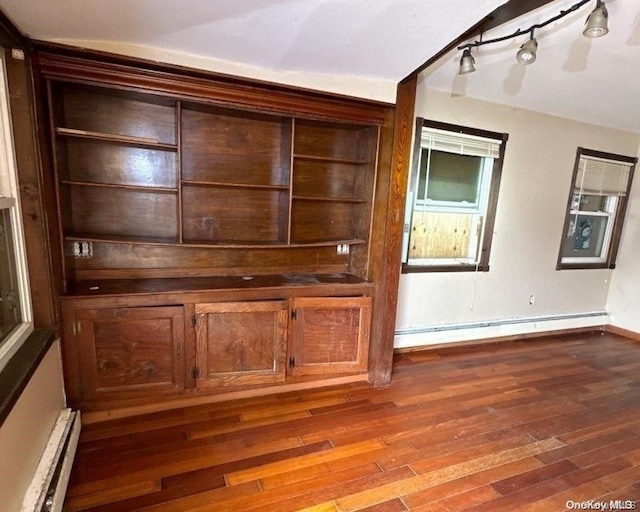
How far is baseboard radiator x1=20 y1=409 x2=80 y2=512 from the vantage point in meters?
1.41

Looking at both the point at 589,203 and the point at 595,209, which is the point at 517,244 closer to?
the point at 589,203

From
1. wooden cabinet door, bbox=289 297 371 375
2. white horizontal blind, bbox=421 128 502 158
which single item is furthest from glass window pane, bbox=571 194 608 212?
wooden cabinet door, bbox=289 297 371 375

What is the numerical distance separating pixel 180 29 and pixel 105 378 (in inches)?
78.5

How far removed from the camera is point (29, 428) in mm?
1514

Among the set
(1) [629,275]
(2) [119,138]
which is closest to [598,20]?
(2) [119,138]

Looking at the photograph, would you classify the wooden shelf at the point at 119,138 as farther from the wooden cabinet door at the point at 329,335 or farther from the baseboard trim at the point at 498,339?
the baseboard trim at the point at 498,339

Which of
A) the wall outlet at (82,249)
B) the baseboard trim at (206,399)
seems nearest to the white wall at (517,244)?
the baseboard trim at (206,399)

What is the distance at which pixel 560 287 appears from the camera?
419cm

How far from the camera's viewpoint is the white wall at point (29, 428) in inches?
50.0

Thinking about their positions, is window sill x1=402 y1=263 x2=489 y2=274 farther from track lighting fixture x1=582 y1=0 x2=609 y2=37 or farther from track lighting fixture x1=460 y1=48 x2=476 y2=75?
track lighting fixture x1=582 y1=0 x2=609 y2=37

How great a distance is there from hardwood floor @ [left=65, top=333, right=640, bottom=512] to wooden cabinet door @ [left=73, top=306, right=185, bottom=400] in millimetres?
213

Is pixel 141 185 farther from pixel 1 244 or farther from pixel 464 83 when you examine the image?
pixel 464 83

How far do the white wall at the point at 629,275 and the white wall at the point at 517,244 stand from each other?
0.16 ft

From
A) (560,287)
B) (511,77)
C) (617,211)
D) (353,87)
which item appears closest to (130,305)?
(353,87)
